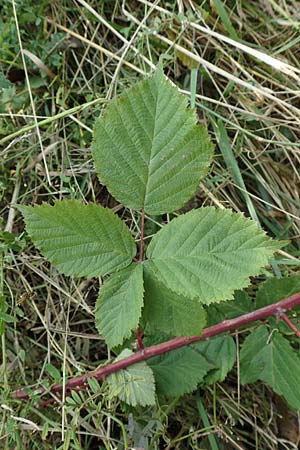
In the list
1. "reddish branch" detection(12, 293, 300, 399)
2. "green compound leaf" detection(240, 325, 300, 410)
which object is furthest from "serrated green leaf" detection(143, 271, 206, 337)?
"green compound leaf" detection(240, 325, 300, 410)

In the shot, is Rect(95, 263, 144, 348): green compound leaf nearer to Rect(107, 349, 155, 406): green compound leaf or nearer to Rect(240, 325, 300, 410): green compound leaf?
Rect(107, 349, 155, 406): green compound leaf

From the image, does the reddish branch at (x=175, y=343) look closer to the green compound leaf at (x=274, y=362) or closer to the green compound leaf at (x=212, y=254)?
the green compound leaf at (x=274, y=362)

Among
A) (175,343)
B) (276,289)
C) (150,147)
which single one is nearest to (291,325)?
(276,289)

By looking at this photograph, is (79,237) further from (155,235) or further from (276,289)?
(276,289)

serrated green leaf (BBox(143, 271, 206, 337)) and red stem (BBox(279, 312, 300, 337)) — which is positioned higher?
red stem (BBox(279, 312, 300, 337))

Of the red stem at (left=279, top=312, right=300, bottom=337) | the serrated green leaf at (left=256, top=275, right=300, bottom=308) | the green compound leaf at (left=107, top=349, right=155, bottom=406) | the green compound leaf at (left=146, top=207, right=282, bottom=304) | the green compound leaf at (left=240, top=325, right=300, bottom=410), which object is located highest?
the green compound leaf at (left=146, top=207, right=282, bottom=304)

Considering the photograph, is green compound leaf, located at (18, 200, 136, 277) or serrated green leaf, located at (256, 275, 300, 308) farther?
serrated green leaf, located at (256, 275, 300, 308)

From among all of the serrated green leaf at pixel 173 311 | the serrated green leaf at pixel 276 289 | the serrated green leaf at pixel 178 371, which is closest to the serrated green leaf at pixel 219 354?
the serrated green leaf at pixel 178 371
